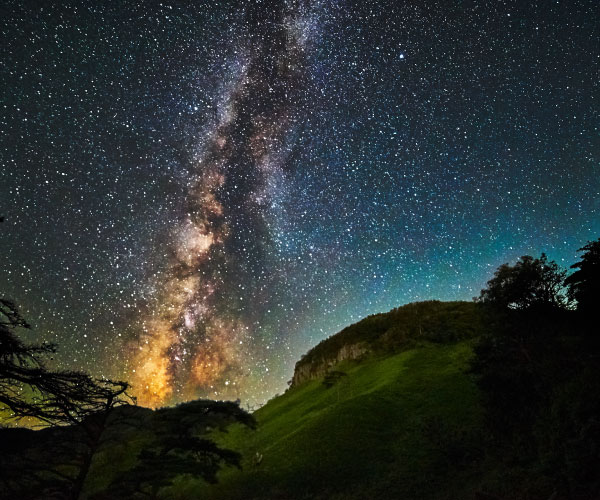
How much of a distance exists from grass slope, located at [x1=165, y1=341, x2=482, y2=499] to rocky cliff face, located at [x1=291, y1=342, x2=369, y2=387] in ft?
40.3

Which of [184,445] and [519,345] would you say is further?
[519,345]

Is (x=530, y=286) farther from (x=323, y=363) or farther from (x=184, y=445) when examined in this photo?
(x=323, y=363)

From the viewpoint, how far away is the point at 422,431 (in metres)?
24.2

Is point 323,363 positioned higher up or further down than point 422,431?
higher up

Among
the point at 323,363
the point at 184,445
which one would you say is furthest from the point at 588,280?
the point at 323,363

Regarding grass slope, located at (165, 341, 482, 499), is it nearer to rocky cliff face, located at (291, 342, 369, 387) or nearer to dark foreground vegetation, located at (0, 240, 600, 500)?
dark foreground vegetation, located at (0, 240, 600, 500)

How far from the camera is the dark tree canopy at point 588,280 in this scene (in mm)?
21594

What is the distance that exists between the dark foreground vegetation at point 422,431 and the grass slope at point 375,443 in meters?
0.12

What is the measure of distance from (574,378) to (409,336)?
3399 cm

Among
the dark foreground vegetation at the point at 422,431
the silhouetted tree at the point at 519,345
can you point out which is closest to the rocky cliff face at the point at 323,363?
the dark foreground vegetation at the point at 422,431

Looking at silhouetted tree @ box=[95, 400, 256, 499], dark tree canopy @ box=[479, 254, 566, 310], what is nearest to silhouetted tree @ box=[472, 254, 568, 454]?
dark tree canopy @ box=[479, 254, 566, 310]

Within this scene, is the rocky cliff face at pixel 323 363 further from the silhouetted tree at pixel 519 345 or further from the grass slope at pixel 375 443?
the silhouetted tree at pixel 519 345

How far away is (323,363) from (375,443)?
33.2 metres

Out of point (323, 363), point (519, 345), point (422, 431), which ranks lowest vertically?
point (422, 431)
